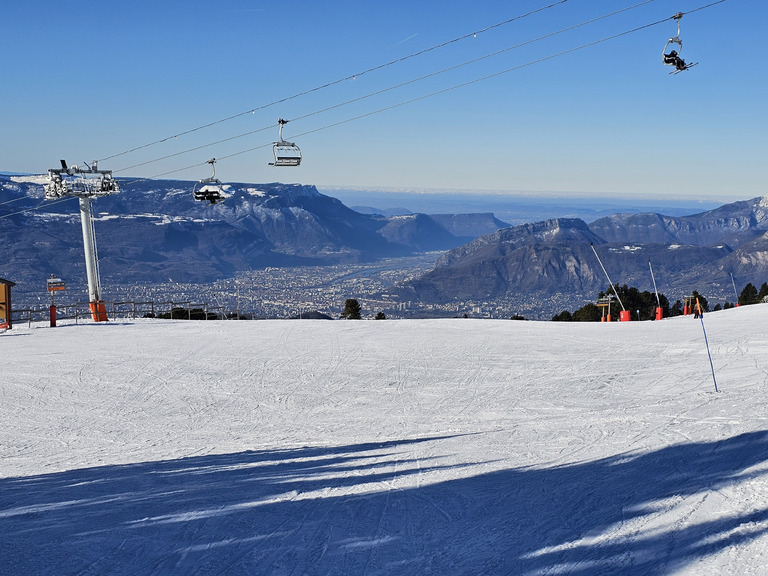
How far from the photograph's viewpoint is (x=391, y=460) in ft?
36.2

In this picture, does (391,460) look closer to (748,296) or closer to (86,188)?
(86,188)

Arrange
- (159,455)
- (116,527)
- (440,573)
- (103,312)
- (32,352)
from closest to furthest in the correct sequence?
(440,573) < (116,527) < (159,455) < (32,352) < (103,312)

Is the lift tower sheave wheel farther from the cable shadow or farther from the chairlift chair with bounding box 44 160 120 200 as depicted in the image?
the cable shadow

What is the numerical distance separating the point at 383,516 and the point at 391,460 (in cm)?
270

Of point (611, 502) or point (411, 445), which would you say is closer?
point (611, 502)

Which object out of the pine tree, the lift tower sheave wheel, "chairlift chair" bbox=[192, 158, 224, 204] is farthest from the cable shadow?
A: the pine tree

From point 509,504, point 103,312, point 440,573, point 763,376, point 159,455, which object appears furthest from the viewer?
point 103,312

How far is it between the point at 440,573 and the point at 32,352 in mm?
21177

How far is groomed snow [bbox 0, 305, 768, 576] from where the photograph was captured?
7.24 metres

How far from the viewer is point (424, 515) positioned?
8.41 m

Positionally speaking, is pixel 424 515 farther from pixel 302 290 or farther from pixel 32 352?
pixel 302 290

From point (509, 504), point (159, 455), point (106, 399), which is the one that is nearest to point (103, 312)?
point (106, 399)

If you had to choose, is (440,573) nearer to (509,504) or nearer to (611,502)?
(509,504)

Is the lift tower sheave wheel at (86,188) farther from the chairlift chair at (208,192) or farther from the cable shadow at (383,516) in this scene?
the cable shadow at (383,516)
